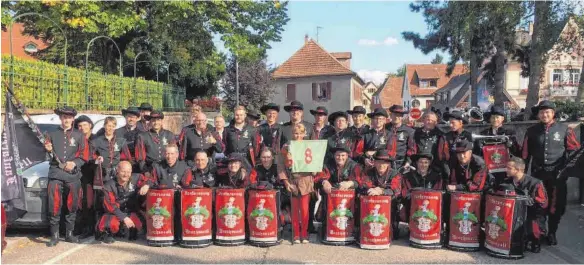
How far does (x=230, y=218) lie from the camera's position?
7.18 meters

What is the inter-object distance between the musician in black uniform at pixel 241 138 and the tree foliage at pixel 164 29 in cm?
1352

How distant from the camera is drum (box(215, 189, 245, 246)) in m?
7.18

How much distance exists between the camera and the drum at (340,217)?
7215mm

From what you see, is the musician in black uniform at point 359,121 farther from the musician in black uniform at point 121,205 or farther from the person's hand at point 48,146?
the person's hand at point 48,146

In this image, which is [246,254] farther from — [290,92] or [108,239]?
[290,92]

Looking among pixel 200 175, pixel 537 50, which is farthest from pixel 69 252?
pixel 537 50

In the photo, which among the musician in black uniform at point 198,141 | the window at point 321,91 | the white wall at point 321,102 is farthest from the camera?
the window at point 321,91

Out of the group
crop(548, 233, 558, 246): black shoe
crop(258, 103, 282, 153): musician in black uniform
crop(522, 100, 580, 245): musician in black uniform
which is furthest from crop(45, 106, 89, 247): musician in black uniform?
crop(548, 233, 558, 246): black shoe

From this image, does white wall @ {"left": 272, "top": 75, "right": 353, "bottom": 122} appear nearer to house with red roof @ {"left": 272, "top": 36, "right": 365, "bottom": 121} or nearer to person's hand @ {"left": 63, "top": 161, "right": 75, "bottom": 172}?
house with red roof @ {"left": 272, "top": 36, "right": 365, "bottom": 121}

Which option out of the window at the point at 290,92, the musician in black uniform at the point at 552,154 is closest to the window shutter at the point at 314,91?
the window at the point at 290,92

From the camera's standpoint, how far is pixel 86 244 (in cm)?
731

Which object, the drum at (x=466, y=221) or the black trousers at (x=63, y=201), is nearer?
the drum at (x=466, y=221)

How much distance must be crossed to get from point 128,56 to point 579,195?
79.3 ft

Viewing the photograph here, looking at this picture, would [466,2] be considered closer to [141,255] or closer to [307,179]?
[307,179]
